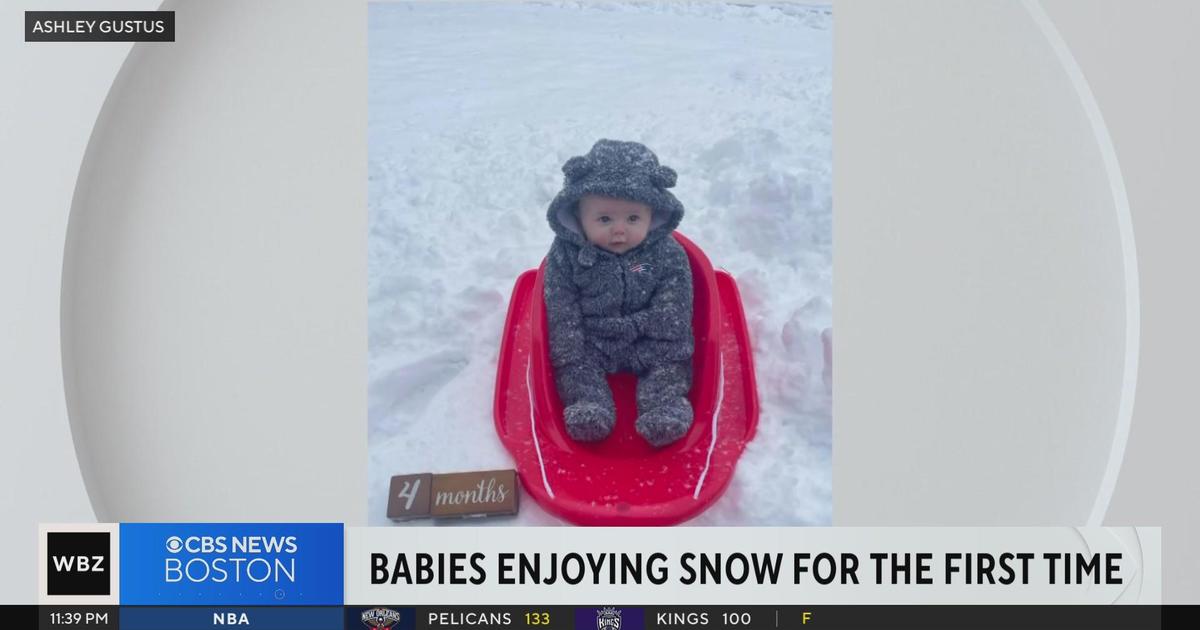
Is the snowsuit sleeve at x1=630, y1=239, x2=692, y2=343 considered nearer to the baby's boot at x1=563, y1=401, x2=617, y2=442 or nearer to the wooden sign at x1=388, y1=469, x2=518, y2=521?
the baby's boot at x1=563, y1=401, x2=617, y2=442

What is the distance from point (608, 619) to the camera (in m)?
1.49

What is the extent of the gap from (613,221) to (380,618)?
2.53 feet

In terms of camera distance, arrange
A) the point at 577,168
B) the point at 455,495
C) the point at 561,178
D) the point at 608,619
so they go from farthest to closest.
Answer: the point at 561,178 → the point at 577,168 → the point at 455,495 → the point at 608,619

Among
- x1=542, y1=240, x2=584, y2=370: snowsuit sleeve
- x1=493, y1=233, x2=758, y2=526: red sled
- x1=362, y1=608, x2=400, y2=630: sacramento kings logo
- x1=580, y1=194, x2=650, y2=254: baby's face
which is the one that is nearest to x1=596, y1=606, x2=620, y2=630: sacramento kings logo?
x1=493, y1=233, x2=758, y2=526: red sled

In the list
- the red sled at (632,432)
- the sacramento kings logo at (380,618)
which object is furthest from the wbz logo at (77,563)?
the red sled at (632,432)

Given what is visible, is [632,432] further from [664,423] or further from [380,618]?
[380,618]

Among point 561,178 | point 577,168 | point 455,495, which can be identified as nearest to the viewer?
point 455,495

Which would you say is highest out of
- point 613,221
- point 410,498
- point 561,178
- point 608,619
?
point 561,178

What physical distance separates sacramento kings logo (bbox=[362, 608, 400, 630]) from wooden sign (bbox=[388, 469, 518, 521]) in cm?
20

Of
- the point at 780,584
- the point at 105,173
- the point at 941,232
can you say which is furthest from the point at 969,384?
the point at 105,173

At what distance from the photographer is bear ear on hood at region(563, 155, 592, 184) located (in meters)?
1.79

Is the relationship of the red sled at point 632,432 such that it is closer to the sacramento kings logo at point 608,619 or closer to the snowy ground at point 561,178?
the snowy ground at point 561,178

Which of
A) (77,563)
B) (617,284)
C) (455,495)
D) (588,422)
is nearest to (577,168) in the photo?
(617,284)

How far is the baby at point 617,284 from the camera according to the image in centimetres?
178
